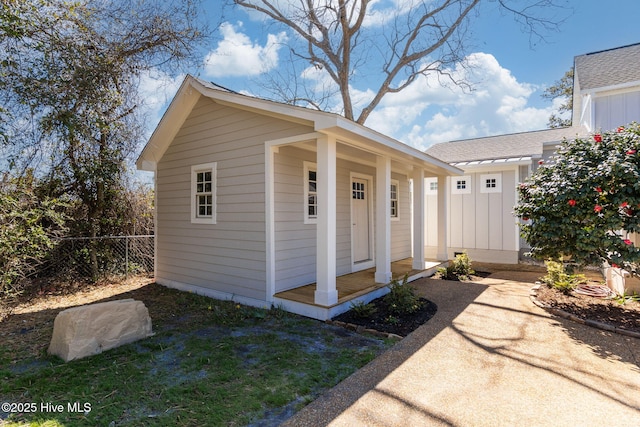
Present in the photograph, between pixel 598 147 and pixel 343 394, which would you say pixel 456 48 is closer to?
pixel 598 147

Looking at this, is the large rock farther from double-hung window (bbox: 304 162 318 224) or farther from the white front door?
the white front door

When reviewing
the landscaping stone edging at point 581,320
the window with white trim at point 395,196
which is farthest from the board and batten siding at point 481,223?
the landscaping stone edging at point 581,320

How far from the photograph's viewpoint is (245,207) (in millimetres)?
5480

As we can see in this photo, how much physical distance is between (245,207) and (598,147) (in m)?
5.44

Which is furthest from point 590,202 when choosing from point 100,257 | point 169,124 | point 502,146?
point 100,257

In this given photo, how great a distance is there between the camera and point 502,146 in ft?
35.1

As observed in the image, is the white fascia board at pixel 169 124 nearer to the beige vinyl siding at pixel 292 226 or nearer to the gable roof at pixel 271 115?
the gable roof at pixel 271 115

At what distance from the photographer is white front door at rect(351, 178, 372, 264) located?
7.29 m

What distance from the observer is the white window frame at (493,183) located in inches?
367

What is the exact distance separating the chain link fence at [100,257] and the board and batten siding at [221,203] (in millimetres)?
1192

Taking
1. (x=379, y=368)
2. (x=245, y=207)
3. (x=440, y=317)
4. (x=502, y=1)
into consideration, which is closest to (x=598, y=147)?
(x=440, y=317)

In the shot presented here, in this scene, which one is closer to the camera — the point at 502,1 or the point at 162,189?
the point at 162,189

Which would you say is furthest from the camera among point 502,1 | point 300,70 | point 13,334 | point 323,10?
point 300,70

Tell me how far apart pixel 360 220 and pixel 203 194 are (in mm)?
3462
